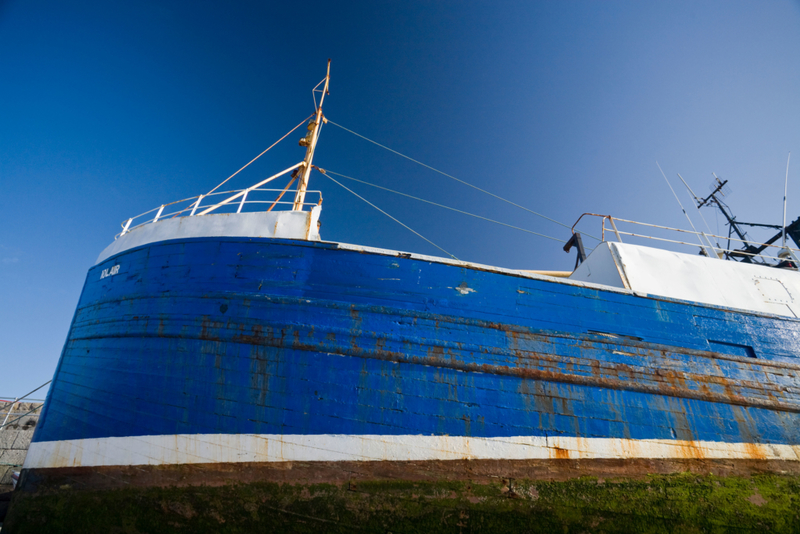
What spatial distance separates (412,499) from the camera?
370 cm

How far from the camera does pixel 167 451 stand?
3.94 metres

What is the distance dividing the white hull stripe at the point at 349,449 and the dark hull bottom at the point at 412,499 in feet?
0.29

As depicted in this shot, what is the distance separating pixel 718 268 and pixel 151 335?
9193 mm

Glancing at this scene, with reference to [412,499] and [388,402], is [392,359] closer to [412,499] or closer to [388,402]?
[388,402]

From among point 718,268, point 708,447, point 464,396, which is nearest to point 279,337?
point 464,396

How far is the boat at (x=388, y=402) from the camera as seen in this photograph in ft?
12.4

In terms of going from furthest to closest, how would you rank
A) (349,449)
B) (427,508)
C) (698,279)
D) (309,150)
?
(309,150) < (698,279) < (349,449) < (427,508)

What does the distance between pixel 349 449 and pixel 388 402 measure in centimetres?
66

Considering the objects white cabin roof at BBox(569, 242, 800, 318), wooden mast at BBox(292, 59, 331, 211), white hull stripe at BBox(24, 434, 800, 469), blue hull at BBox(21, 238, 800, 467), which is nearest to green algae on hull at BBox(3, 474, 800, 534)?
white hull stripe at BBox(24, 434, 800, 469)

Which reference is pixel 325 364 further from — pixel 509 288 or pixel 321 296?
pixel 509 288

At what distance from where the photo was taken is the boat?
3771 mm

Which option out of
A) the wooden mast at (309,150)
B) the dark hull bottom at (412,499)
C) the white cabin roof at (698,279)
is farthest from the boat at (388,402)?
the wooden mast at (309,150)

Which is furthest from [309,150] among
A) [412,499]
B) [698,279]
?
[698,279]

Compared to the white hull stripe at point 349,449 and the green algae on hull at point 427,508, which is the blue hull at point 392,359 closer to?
the white hull stripe at point 349,449
